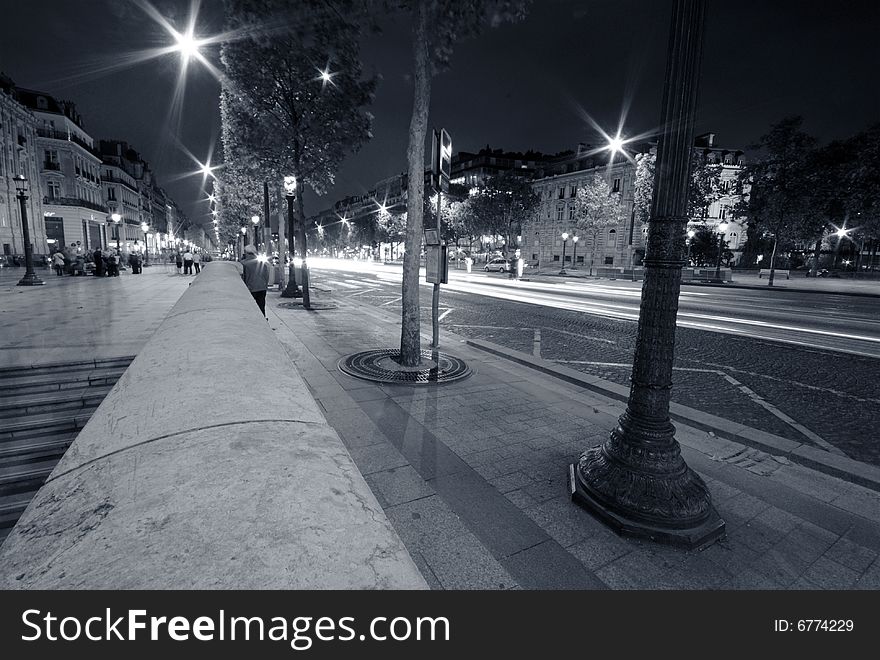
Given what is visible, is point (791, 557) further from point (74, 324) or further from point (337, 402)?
point (74, 324)

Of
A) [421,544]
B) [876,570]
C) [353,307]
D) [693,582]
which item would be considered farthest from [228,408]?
[353,307]

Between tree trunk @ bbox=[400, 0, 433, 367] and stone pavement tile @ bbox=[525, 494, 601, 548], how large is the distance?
3.81 metres

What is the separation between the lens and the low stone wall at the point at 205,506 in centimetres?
86

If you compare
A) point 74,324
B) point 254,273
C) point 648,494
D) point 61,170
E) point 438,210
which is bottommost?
point 648,494

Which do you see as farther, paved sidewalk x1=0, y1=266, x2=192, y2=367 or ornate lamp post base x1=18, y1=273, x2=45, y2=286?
ornate lamp post base x1=18, y1=273, x2=45, y2=286

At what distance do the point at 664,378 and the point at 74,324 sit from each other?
32.5 feet

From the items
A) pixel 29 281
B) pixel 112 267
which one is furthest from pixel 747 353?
pixel 112 267

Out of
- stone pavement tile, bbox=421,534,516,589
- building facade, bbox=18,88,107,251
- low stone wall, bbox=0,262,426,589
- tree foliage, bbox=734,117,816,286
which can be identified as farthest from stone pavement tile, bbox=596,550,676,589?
building facade, bbox=18,88,107,251

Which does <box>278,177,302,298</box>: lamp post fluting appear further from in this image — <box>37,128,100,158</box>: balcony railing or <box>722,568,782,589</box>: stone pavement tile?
<box>37,128,100,158</box>: balcony railing

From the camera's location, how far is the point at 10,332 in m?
7.29

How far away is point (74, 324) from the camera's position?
27.0ft

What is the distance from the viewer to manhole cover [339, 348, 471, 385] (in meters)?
6.25
